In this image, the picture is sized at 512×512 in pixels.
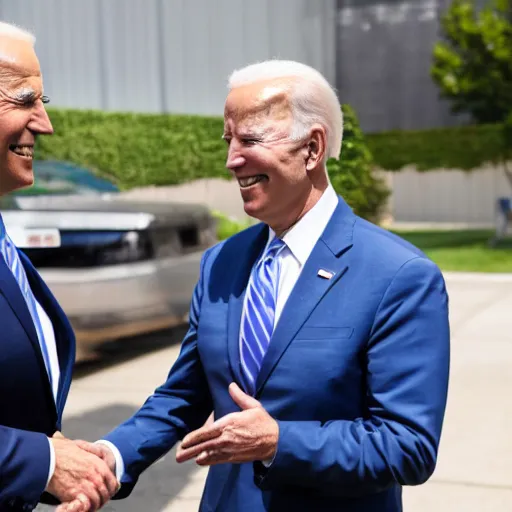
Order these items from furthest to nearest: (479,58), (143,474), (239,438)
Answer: (479,58), (143,474), (239,438)

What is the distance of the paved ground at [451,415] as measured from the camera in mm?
4391

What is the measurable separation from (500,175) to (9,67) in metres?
25.5

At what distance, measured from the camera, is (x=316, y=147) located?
2059 mm

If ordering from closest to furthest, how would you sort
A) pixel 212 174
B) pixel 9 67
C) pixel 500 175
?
1. pixel 9 67
2. pixel 212 174
3. pixel 500 175

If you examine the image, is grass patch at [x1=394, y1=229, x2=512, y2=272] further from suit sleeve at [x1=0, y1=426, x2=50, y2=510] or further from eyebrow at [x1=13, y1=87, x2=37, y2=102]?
suit sleeve at [x1=0, y1=426, x2=50, y2=510]

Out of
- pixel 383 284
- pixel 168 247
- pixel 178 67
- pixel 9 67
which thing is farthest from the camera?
pixel 178 67

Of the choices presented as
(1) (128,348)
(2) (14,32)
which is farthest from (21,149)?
(1) (128,348)

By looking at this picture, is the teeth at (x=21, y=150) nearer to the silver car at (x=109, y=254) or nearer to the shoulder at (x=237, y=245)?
the shoulder at (x=237, y=245)

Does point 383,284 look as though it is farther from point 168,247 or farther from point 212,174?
point 212,174

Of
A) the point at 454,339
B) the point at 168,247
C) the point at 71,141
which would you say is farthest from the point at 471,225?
the point at 168,247

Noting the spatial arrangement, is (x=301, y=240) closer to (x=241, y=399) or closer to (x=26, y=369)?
(x=241, y=399)

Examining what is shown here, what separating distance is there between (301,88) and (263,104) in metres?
0.10

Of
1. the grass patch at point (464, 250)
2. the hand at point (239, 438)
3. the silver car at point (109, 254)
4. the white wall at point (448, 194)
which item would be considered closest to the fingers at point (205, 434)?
the hand at point (239, 438)

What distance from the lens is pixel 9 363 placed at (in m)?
2.03
